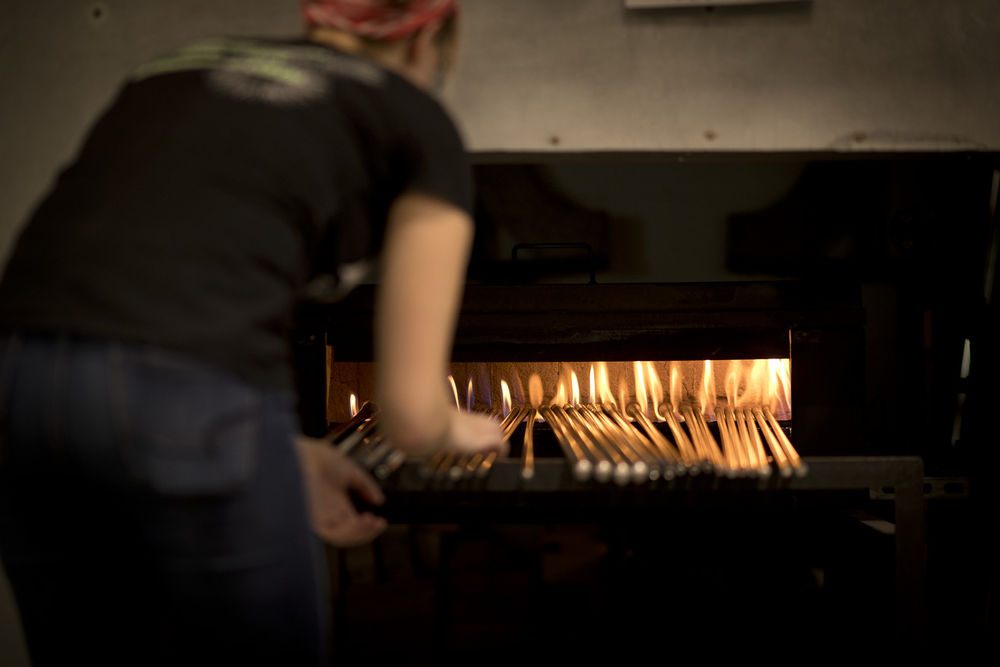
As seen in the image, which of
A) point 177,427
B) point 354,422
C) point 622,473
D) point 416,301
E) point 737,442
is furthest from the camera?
point 354,422

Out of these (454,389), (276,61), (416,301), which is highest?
(276,61)

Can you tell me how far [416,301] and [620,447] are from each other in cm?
66

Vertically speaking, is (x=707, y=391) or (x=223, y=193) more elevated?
(x=223, y=193)

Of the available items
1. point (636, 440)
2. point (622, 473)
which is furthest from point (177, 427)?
point (636, 440)

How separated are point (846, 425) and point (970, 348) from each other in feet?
0.98

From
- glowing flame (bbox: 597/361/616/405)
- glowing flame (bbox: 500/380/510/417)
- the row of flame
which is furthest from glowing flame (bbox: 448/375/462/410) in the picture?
glowing flame (bbox: 597/361/616/405)

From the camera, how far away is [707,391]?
1634 millimetres

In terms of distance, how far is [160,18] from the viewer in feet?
4.31

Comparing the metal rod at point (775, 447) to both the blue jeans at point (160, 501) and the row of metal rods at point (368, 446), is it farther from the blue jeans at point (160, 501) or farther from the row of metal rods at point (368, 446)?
the blue jeans at point (160, 501)

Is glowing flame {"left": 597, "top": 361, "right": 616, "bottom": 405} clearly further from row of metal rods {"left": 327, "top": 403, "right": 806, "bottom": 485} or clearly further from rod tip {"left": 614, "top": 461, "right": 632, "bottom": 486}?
rod tip {"left": 614, "top": 461, "right": 632, "bottom": 486}

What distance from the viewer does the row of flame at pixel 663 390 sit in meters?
1.59

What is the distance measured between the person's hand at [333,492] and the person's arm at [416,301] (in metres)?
0.25

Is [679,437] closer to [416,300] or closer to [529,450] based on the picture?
[529,450]

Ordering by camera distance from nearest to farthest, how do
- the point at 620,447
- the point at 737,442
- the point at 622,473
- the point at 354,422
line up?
1. the point at 622,473
2. the point at 620,447
3. the point at 737,442
4. the point at 354,422
